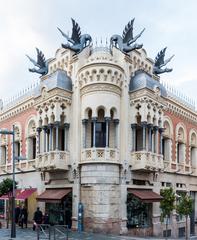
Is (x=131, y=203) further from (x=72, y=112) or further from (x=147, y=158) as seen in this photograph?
(x=72, y=112)

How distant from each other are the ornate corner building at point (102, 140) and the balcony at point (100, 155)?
32 mm

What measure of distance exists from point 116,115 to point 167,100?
7311mm

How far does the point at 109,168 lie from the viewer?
26.1m

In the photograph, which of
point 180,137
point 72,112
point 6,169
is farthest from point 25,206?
point 180,137

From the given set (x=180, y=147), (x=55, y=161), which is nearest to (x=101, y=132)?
(x=55, y=161)

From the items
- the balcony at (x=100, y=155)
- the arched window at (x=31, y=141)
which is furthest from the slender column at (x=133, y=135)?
the arched window at (x=31, y=141)

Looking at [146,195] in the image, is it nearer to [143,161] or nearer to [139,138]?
[143,161]

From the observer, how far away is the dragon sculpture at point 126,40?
28391 mm

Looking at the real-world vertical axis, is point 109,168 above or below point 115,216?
above

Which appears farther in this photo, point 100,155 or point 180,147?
point 180,147

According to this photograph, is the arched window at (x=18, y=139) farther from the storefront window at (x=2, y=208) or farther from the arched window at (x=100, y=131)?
the arched window at (x=100, y=131)

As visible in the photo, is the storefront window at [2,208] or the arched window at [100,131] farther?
the storefront window at [2,208]

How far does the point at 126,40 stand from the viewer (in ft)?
94.8

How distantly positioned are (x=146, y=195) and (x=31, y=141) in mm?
11724
